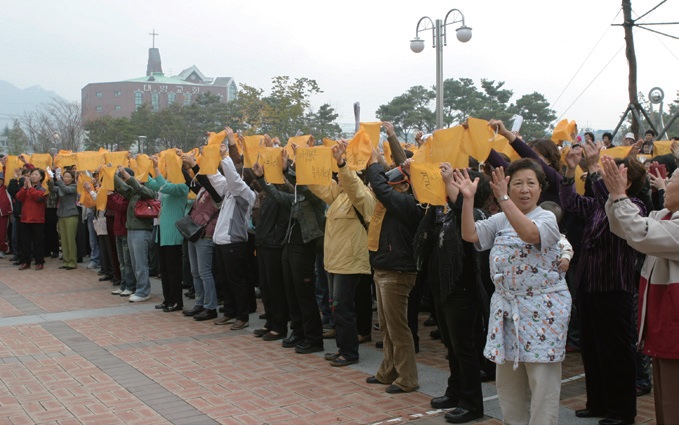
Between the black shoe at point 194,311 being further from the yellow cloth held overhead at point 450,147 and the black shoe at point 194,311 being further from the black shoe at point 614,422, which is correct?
the black shoe at point 614,422

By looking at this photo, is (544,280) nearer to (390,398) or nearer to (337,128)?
(390,398)

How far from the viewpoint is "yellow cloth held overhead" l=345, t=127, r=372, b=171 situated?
6371 millimetres

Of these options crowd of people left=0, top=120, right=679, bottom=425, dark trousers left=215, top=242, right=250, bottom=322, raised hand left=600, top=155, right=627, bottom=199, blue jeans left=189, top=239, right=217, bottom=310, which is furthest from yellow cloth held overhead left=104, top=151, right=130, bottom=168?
raised hand left=600, top=155, right=627, bottom=199

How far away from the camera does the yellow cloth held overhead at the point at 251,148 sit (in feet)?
27.5

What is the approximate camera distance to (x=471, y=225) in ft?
15.2

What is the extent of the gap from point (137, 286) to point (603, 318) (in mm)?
7965

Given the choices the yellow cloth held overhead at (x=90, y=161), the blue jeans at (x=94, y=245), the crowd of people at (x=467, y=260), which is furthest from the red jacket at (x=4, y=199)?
the crowd of people at (x=467, y=260)

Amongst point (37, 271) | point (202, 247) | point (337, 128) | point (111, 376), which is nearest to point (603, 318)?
point (111, 376)

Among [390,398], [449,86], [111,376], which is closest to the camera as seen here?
[390,398]

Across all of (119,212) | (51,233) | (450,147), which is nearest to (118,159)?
(119,212)

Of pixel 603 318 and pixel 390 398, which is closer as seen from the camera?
pixel 603 318

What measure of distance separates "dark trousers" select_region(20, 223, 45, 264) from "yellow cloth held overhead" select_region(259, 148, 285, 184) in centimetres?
928

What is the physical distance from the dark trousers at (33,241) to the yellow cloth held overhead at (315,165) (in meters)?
10.2

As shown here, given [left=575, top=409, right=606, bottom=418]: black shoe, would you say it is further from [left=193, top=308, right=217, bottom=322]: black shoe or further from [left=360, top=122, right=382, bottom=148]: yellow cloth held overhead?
[left=193, top=308, right=217, bottom=322]: black shoe
